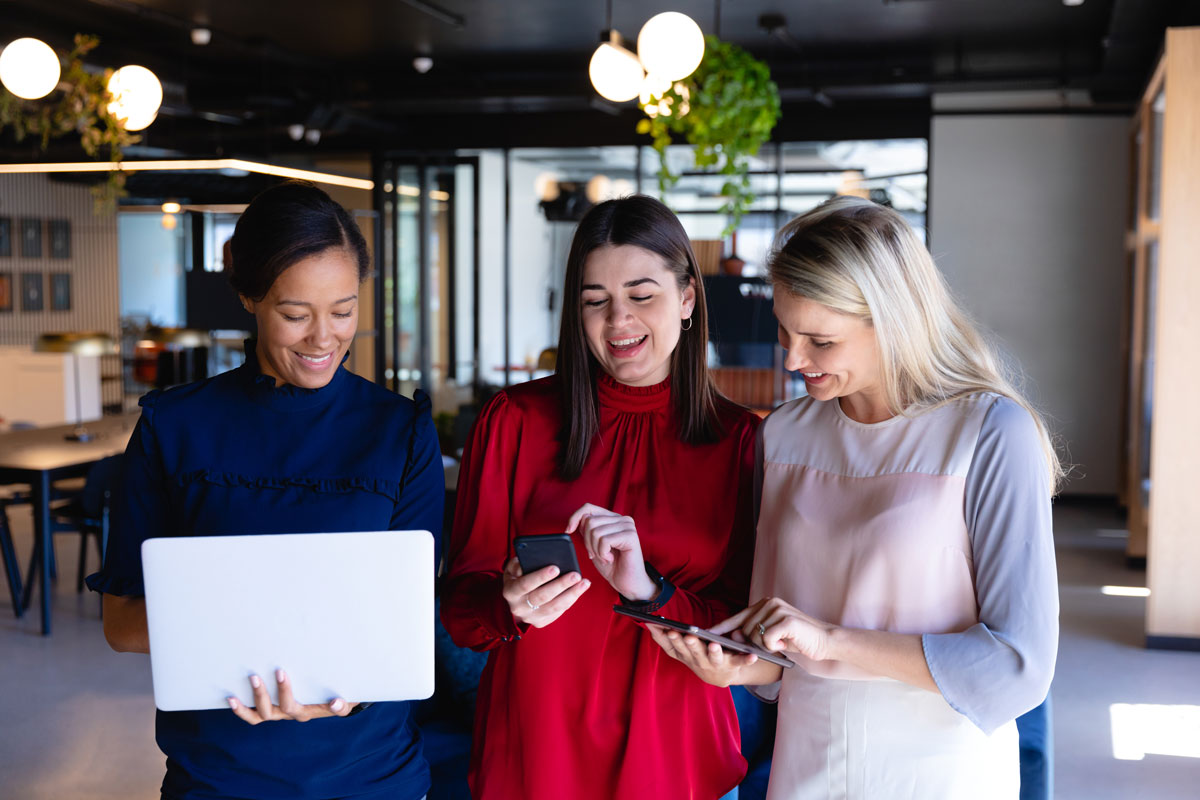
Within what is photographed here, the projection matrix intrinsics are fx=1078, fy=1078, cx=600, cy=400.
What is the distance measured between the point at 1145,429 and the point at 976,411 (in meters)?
7.37

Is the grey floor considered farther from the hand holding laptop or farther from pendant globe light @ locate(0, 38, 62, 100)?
the hand holding laptop

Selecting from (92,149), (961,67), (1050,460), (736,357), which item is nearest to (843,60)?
(961,67)

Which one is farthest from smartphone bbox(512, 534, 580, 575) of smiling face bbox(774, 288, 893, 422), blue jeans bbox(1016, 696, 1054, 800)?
blue jeans bbox(1016, 696, 1054, 800)

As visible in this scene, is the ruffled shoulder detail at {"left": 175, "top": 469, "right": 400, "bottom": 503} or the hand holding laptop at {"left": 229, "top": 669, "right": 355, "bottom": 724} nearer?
the hand holding laptop at {"left": 229, "top": 669, "right": 355, "bottom": 724}

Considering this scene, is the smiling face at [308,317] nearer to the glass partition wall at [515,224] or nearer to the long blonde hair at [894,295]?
the long blonde hair at [894,295]

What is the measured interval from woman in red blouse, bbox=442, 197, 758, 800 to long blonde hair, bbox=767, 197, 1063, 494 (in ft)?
0.91

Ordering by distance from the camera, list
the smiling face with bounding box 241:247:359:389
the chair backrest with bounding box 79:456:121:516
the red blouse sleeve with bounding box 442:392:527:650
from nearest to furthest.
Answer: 1. the smiling face with bounding box 241:247:359:389
2. the red blouse sleeve with bounding box 442:392:527:650
3. the chair backrest with bounding box 79:456:121:516

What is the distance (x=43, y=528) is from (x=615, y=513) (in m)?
5.67

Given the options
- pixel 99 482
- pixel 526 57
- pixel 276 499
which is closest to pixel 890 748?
pixel 276 499

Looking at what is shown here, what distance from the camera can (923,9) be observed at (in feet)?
27.6

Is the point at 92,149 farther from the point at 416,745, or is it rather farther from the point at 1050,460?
the point at 1050,460

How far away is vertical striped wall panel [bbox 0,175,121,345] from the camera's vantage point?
16031mm

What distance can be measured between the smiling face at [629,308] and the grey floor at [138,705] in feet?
11.4

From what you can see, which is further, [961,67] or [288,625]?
[961,67]
